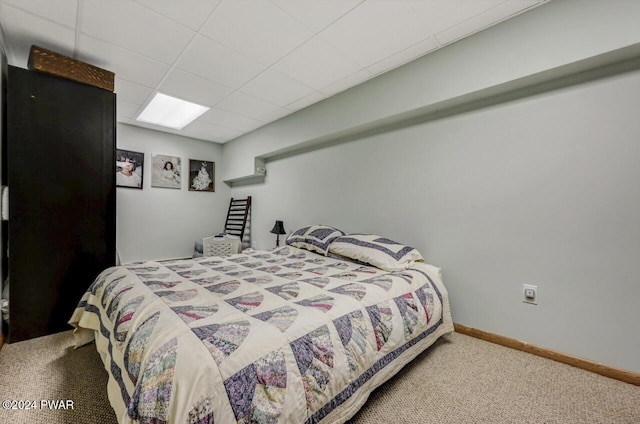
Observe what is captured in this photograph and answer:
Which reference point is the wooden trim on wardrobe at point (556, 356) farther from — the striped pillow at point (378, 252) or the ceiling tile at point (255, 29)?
the ceiling tile at point (255, 29)

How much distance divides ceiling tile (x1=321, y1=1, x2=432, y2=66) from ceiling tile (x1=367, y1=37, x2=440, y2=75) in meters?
0.07

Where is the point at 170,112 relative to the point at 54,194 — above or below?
above

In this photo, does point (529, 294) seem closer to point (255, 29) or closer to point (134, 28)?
point (255, 29)

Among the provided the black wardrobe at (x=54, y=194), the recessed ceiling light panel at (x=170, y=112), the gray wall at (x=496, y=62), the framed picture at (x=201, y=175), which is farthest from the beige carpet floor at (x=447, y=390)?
the framed picture at (x=201, y=175)

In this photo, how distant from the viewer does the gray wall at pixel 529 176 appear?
1.67 metres

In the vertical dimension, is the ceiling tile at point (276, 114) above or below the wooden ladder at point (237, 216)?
above

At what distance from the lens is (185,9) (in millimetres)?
1837

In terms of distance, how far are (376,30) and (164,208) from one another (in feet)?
13.9

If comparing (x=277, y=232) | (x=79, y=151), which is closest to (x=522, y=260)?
(x=277, y=232)

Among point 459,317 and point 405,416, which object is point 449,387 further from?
point 459,317

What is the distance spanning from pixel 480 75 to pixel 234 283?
7.79 feet

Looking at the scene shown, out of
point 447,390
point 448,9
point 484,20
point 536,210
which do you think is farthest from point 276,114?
point 447,390

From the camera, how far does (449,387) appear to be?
1.58 m

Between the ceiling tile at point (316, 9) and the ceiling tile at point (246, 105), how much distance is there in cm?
144
